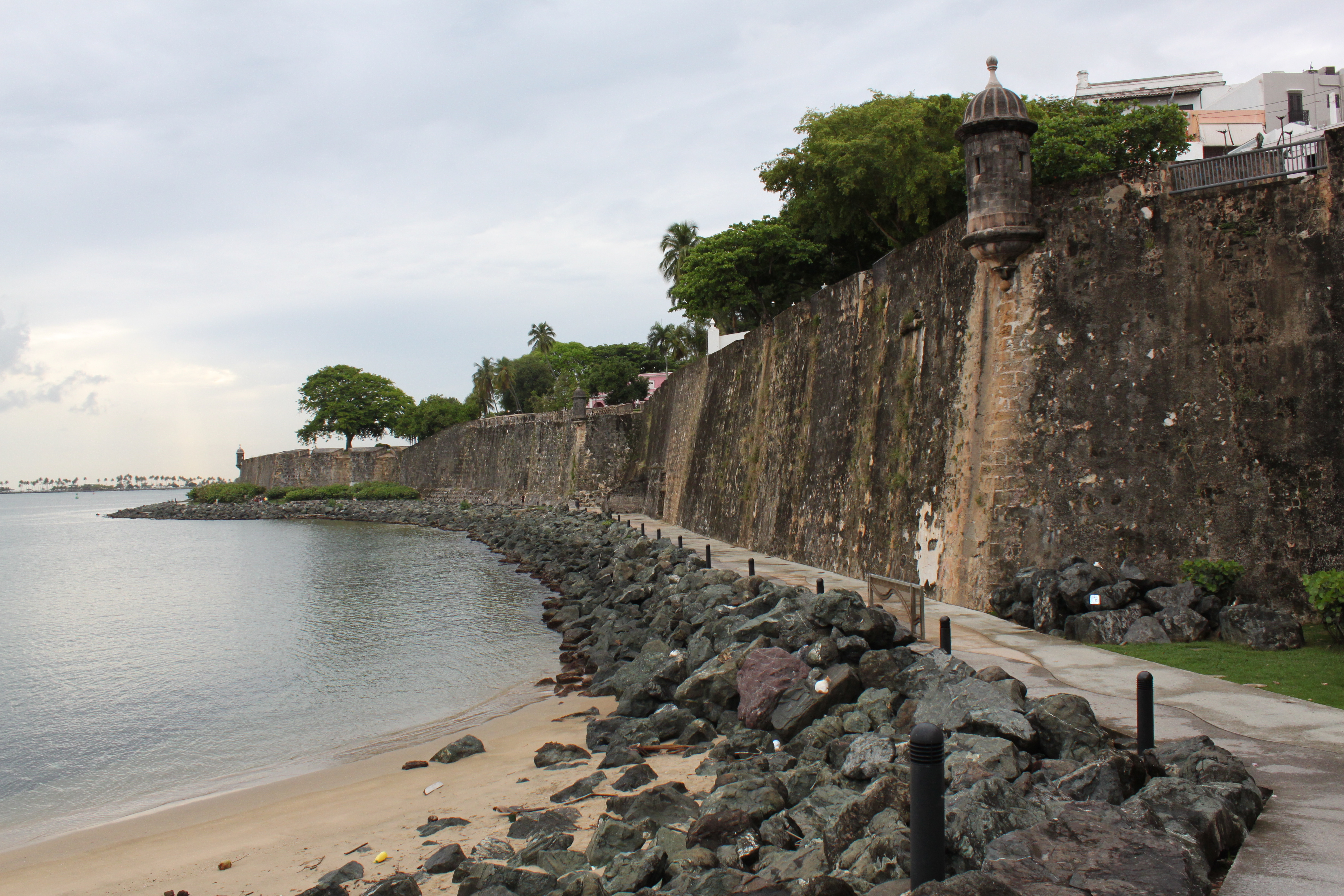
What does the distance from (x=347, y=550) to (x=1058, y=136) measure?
3166cm

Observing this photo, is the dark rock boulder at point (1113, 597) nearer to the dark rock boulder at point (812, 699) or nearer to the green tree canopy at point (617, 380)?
the dark rock boulder at point (812, 699)

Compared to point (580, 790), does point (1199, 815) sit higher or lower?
higher

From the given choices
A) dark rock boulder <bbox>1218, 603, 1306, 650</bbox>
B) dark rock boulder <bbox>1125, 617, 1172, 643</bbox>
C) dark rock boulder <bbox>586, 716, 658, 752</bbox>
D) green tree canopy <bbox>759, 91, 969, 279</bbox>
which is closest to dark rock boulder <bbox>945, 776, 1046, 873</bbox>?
dark rock boulder <bbox>586, 716, 658, 752</bbox>

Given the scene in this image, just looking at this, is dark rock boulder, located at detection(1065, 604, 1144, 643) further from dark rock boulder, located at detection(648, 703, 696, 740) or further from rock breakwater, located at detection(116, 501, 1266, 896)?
dark rock boulder, located at detection(648, 703, 696, 740)

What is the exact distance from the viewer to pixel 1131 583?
10.0 metres

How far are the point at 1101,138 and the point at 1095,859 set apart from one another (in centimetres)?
2472

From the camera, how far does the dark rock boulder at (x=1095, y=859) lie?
3693 millimetres

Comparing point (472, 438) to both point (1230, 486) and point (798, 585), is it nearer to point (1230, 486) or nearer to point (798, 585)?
point (798, 585)

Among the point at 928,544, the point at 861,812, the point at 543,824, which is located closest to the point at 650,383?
the point at 928,544

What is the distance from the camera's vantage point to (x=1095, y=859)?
153 inches

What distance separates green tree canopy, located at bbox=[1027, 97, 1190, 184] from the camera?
77.7 feet

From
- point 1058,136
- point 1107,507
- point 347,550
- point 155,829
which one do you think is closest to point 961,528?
point 1107,507

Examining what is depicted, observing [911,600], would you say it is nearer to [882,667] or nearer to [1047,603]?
[882,667]

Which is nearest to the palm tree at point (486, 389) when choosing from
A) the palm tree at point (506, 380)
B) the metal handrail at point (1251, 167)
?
the palm tree at point (506, 380)
